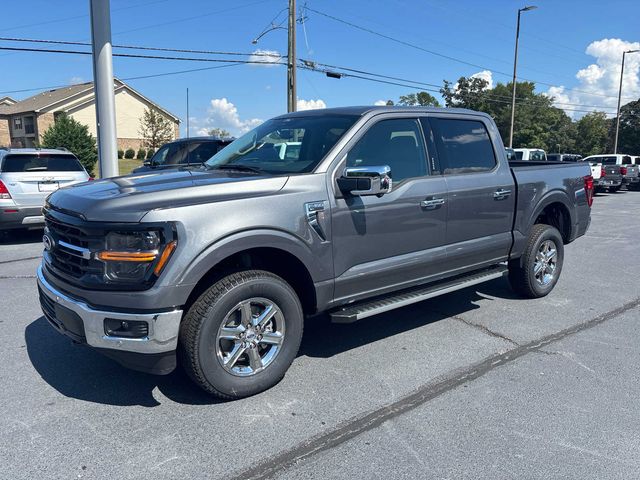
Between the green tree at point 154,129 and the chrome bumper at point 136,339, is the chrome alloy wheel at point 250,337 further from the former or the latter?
the green tree at point 154,129

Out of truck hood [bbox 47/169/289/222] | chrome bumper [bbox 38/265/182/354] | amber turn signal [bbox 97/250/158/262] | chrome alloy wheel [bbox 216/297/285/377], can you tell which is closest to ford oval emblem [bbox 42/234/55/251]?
truck hood [bbox 47/169/289/222]

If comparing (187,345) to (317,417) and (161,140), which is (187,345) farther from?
(161,140)

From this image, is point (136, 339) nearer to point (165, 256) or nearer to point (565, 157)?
point (165, 256)

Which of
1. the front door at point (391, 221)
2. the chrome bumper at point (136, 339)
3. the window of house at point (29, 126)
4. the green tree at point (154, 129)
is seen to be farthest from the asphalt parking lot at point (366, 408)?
the window of house at point (29, 126)

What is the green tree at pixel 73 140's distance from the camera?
34.8 meters

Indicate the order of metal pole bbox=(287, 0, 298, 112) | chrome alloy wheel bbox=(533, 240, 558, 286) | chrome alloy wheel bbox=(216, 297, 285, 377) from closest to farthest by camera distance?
chrome alloy wheel bbox=(216, 297, 285, 377) → chrome alloy wheel bbox=(533, 240, 558, 286) → metal pole bbox=(287, 0, 298, 112)

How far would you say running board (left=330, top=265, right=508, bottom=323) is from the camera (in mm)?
3912

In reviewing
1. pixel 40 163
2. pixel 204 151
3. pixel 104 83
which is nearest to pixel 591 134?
pixel 204 151

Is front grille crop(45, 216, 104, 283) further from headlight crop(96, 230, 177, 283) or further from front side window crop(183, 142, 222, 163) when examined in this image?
front side window crop(183, 142, 222, 163)

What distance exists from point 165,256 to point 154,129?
5194 centimetres

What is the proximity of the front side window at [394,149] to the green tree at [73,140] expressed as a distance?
33996mm

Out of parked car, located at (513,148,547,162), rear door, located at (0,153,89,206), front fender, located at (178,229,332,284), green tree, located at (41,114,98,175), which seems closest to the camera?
front fender, located at (178,229,332,284)

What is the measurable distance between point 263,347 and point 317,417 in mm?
632

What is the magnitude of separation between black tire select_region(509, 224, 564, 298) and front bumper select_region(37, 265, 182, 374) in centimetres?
397
